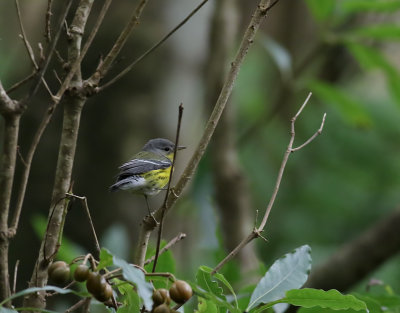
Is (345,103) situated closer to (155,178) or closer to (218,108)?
(155,178)

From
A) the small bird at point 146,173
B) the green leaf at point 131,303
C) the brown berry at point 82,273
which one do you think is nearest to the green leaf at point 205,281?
the green leaf at point 131,303

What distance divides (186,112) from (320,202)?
1018mm

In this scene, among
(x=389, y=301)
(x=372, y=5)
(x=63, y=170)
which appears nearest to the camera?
(x=63, y=170)

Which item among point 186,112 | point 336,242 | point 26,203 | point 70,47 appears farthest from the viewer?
point 336,242

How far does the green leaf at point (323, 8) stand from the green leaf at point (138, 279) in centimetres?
214

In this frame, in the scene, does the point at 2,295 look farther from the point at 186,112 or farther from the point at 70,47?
the point at 186,112

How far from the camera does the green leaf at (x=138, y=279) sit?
813 mm

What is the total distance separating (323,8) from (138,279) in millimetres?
2165

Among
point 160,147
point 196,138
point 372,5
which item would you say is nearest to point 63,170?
point 160,147

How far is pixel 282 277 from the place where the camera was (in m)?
1.10

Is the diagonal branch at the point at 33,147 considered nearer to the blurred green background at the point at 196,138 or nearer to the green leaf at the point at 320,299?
the green leaf at the point at 320,299

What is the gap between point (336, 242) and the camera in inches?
153

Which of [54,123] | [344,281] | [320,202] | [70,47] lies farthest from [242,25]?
[70,47]

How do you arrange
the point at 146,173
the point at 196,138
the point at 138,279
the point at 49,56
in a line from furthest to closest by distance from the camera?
1. the point at 196,138
2. the point at 146,173
3. the point at 49,56
4. the point at 138,279
